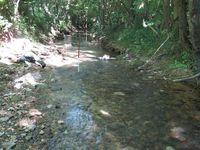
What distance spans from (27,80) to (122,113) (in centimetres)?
397

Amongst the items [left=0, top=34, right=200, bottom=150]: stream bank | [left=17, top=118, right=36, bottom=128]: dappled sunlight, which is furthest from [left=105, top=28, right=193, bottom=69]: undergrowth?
[left=17, top=118, right=36, bottom=128]: dappled sunlight

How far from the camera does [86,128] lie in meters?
6.48

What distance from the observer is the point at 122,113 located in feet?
24.2

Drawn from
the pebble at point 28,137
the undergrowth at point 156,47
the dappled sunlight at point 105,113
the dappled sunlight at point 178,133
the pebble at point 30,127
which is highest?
the undergrowth at point 156,47

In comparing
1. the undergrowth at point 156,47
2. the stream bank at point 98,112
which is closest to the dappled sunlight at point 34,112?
the stream bank at point 98,112

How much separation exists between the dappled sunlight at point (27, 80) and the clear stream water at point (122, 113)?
0.57 meters

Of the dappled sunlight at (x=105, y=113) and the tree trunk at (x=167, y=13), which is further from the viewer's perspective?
the tree trunk at (x=167, y=13)

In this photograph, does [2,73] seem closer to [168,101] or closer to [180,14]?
[168,101]

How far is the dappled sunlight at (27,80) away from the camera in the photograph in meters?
9.42

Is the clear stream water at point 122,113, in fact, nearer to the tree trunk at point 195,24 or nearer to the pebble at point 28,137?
the pebble at point 28,137

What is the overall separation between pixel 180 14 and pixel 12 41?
828cm

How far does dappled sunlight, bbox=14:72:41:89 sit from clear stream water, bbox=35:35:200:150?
0.57 m

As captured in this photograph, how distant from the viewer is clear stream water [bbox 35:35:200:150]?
583cm

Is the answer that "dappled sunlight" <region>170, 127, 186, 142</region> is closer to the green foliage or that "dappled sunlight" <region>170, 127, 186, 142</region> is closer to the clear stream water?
the clear stream water
